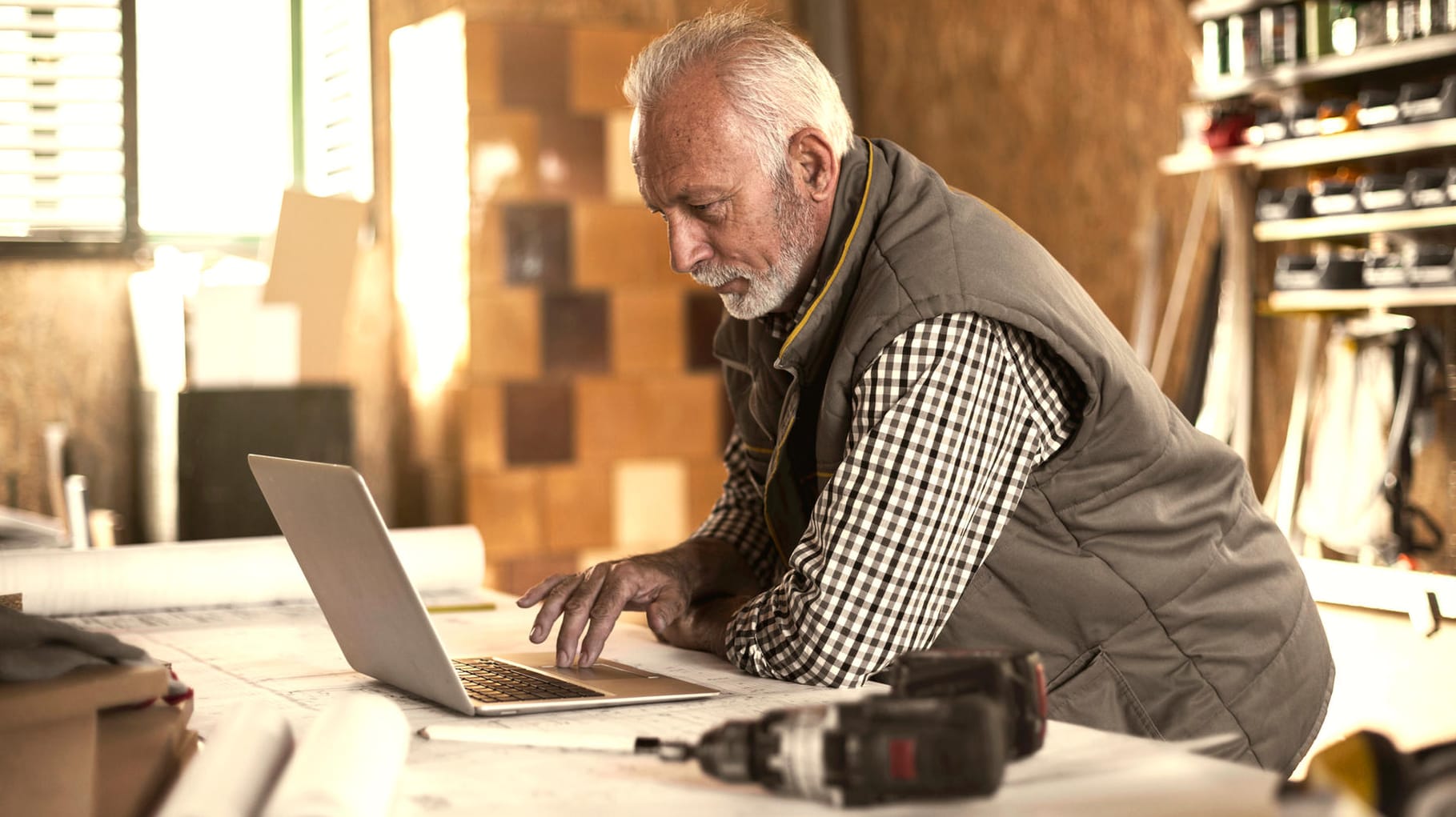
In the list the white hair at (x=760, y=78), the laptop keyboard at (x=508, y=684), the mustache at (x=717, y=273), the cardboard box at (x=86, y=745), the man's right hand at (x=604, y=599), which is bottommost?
the laptop keyboard at (x=508, y=684)

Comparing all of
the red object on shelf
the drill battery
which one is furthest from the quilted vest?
the red object on shelf

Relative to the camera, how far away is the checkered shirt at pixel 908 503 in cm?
138

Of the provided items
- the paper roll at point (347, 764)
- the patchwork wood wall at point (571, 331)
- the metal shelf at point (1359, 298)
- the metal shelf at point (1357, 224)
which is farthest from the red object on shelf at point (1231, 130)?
the paper roll at point (347, 764)

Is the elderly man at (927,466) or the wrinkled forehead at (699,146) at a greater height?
the wrinkled forehead at (699,146)

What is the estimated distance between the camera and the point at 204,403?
4316mm

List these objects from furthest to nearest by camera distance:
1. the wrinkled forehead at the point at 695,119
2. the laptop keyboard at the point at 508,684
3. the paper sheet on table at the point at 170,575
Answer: the paper sheet on table at the point at 170,575 → the wrinkled forehead at the point at 695,119 → the laptop keyboard at the point at 508,684

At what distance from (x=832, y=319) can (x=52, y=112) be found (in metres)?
3.94

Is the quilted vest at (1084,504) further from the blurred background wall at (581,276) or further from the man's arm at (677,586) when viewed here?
the blurred background wall at (581,276)

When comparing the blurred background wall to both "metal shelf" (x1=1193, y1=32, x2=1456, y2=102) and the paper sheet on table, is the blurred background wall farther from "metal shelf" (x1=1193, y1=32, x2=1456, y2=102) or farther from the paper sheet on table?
the paper sheet on table

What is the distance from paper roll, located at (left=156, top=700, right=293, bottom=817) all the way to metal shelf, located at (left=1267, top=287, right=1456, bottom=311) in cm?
309

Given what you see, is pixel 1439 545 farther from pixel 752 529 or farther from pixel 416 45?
Result: pixel 416 45

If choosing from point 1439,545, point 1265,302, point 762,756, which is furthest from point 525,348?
point 762,756

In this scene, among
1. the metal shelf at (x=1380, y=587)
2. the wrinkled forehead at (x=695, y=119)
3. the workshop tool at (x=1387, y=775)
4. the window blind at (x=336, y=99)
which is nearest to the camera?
the workshop tool at (x=1387, y=775)

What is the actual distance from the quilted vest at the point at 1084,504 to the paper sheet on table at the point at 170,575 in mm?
714
